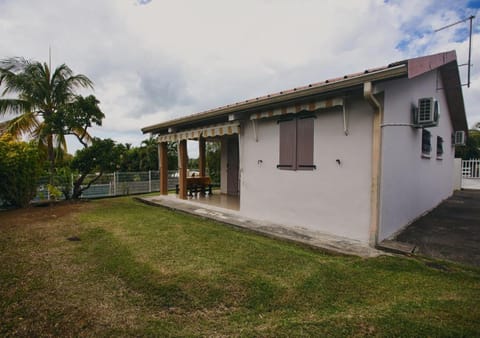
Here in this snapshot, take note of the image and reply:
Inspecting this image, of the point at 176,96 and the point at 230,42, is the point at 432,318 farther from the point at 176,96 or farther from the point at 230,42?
the point at 176,96

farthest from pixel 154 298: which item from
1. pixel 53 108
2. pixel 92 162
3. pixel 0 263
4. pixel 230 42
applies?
pixel 53 108

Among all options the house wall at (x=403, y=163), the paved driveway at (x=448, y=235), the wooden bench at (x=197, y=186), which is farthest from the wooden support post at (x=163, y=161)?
the paved driveway at (x=448, y=235)

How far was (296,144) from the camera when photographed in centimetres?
767

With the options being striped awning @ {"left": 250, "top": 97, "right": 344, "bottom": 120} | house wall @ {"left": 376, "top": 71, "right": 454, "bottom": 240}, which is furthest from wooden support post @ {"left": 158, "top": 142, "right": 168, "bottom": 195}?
house wall @ {"left": 376, "top": 71, "right": 454, "bottom": 240}

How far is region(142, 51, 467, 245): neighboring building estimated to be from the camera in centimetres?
600

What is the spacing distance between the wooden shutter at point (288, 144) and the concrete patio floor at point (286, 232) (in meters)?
2.10

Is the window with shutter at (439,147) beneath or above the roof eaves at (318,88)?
beneath

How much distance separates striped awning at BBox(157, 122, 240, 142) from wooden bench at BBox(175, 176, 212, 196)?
292 centimetres

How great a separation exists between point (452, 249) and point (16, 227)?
1306cm

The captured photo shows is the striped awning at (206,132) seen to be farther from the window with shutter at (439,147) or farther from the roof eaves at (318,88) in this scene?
the window with shutter at (439,147)

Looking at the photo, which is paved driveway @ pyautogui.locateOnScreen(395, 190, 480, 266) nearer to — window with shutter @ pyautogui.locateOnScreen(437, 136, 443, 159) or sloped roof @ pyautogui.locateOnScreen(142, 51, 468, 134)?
window with shutter @ pyautogui.locateOnScreen(437, 136, 443, 159)

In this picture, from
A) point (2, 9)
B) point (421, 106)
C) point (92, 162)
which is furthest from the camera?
point (92, 162)

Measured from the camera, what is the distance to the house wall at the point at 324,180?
20.5ft

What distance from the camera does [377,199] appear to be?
19.5 feet
